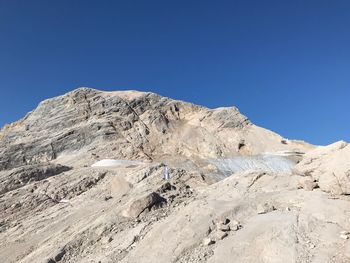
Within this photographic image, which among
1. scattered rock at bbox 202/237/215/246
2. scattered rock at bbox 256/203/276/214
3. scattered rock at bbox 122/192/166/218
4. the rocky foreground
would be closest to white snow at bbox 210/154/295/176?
the rocky foreground

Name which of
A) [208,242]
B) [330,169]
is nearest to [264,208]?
[330,169]

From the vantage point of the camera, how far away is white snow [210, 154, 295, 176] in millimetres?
39250

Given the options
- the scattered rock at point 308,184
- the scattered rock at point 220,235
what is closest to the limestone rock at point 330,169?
the scattered rock at point 308,184

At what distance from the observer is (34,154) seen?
4462 centimetres

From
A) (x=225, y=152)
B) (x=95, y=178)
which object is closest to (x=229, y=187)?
(x=95, y=178)

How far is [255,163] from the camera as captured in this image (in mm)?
40906

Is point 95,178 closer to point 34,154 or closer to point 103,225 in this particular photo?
point 103,225

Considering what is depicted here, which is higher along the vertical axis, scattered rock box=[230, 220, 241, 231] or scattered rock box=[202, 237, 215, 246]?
scattered rock box=[230, 220, 241, 231]

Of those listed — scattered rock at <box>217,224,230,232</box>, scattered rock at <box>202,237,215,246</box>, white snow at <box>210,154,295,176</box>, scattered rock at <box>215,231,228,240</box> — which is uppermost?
white snow at <box>210,154,295,176</box>

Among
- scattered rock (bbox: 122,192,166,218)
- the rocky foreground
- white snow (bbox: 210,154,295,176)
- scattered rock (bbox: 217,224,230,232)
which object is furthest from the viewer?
white snow (bbox: 210,154,295,176)

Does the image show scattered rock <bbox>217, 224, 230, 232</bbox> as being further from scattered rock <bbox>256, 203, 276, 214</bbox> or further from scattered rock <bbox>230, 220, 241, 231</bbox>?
→ scattered rock <bbox>256, 203, 276, 214</bbox>

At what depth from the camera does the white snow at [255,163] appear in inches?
1545

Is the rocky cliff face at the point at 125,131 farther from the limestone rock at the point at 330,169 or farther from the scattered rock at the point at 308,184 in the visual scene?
the scattered rock at the point at 308,184

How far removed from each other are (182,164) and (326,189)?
2433 cm
